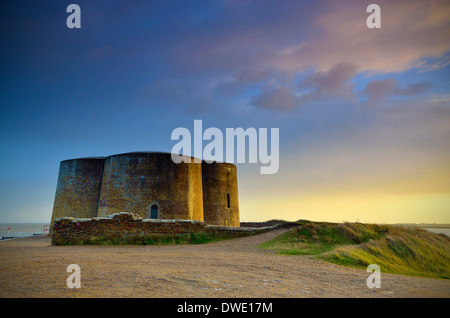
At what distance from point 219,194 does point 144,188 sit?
782 cm

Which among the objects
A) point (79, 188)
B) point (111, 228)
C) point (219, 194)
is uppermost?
point (79, 188)

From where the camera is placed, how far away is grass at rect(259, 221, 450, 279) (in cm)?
1005

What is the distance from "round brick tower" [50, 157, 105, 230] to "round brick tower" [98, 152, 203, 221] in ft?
8.45

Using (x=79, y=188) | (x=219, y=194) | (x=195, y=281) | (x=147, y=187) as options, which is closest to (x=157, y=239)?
(x=147, y=187)

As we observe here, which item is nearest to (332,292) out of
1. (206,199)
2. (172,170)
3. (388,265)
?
(388,265)

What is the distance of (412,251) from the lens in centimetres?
1180

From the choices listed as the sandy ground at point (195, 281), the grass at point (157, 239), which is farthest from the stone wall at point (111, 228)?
the sandy ground at point (195, 281)

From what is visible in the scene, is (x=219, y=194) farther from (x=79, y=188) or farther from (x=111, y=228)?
(x=111, y=228)

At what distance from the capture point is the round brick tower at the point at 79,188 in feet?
77.5

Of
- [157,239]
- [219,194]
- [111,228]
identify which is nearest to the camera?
[157,239]

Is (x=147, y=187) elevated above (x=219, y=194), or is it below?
above

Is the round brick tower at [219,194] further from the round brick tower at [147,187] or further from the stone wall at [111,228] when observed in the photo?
the stone wall at [111,228]

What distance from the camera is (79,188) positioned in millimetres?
24172
